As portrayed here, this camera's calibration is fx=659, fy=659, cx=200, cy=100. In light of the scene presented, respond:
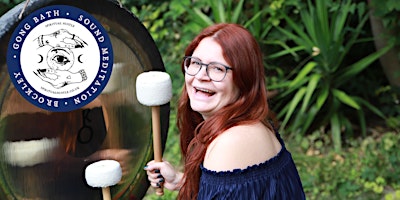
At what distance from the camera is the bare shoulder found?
1.99 metres

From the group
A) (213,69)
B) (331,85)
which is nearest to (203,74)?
(213,69)

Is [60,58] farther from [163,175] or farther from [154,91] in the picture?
[163,175]

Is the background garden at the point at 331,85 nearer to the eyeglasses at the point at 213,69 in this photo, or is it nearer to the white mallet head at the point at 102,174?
the white mallet head at the point at 102,174

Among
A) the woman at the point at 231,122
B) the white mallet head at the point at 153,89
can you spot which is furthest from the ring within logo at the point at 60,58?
the woman at the point at 231,122

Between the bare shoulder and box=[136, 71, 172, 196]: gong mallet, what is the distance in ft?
0.78

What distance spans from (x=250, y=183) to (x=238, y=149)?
115mm

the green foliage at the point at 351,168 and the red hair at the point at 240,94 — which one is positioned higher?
the red hair at the point at 240,94

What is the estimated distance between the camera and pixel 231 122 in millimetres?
2037

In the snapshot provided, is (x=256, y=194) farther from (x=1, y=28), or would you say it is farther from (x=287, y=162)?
(x=1, y=28)

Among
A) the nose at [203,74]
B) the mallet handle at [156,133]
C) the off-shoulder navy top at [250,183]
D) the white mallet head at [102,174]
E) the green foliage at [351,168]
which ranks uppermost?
the nose at [203,74]

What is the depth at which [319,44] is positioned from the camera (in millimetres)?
4332

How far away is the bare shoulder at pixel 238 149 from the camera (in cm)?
199

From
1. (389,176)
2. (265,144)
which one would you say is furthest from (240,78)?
(389,176)

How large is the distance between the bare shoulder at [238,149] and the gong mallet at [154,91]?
0.24m
